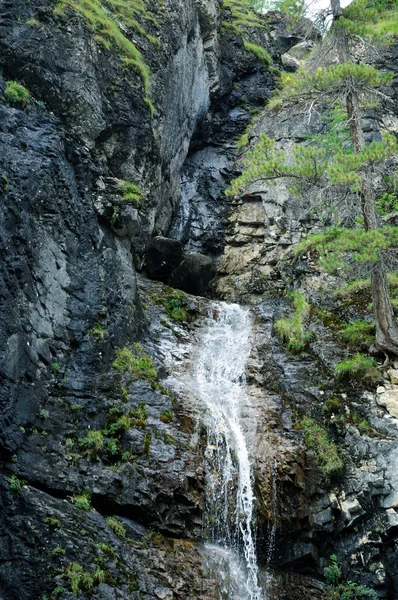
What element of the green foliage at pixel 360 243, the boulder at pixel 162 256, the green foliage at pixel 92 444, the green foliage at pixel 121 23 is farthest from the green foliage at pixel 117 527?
the green foliage at pixel 121 23

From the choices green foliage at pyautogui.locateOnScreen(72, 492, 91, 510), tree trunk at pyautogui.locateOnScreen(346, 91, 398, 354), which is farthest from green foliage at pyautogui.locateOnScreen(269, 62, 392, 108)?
green foliage at pyautogui.locateOnScreen(72, 492, 91, 510)

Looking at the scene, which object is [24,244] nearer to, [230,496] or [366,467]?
[230,496]

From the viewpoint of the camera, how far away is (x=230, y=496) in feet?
32.2

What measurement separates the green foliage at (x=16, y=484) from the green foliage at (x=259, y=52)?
25.0 metres

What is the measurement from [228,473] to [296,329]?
526 centimetres

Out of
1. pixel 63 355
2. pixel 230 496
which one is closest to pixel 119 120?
pixel 63 355

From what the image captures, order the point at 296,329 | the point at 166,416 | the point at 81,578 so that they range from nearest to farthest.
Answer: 1. the point at 81,578
2. the point at 166,416
3. the point at 296,329

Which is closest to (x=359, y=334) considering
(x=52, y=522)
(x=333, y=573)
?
(x=333, y=573)

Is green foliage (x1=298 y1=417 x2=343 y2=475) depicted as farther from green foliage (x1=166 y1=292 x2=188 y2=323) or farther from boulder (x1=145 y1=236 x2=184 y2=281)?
boulder (x1=145 y1=236 x2=184 y2=281)

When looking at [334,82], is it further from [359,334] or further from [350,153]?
[359,334]

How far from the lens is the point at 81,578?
7512 millimetres

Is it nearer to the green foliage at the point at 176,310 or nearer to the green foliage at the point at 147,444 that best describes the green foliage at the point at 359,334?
the green foliage at the point at 176,310

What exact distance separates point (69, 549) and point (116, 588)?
0.87 meters

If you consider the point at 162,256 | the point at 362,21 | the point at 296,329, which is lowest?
the point at 296,329
